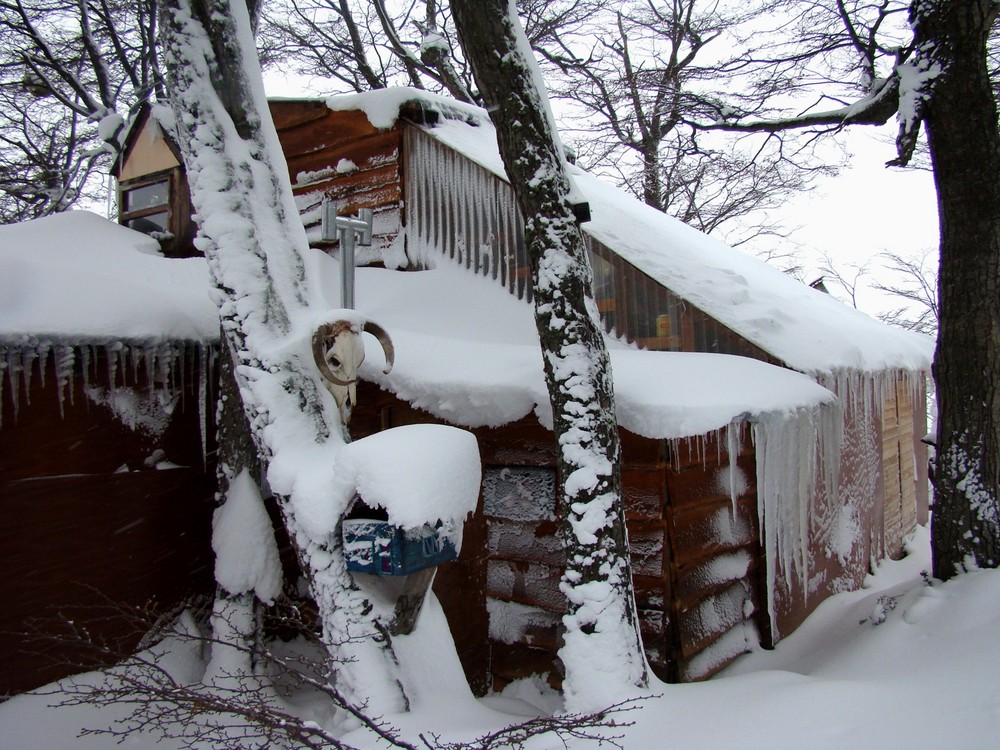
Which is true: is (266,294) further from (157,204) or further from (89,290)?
(157,204)

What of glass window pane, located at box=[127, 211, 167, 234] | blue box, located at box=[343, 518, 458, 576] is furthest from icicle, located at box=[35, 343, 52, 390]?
glass window pane, located at box=[127, 211, 167, 234]

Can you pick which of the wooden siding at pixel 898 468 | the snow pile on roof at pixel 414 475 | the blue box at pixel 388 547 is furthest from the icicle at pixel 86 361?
the wooden siding at pixel 898 468

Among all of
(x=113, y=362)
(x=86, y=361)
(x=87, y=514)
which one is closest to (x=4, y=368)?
(x=86, y=361)

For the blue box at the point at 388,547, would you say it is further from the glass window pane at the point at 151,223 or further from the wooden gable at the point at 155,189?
the glass window pane at the point at 151,223

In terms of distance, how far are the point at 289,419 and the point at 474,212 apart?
9.45 feet

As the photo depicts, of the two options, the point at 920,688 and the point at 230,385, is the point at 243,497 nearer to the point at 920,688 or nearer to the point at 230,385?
the point at 230,385

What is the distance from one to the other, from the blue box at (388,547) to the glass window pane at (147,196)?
5167 millimetres

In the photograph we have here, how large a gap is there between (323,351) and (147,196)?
4688mm

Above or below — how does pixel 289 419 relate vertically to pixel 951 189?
below

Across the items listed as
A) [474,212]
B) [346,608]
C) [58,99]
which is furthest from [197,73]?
[58,99]

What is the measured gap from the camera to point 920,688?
126 inches

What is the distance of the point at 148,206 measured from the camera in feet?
23.1

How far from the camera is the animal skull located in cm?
371

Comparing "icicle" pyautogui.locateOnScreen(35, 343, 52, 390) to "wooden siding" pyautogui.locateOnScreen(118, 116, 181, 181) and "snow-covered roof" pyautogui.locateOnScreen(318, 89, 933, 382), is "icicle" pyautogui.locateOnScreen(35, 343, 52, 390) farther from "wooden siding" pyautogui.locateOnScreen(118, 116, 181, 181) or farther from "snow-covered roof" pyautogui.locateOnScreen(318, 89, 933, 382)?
"wooden siding" pyautogui.locateOnScreen(118, 116, 181, 181)
